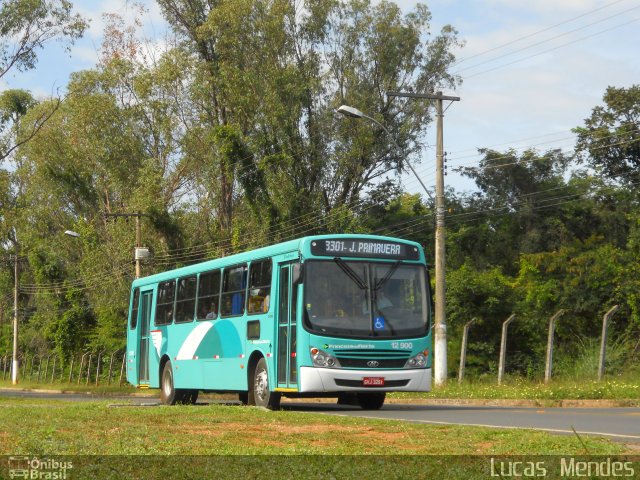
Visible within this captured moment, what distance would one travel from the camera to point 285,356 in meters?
20.1

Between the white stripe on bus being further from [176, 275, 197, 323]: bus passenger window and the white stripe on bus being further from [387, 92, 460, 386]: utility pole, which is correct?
[387, 92, 460, 386]: utility pole

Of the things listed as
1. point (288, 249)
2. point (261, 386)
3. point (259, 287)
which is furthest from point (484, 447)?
point (259, 287)

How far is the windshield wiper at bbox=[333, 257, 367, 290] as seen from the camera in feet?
65.8

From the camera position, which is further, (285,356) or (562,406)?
(562,406)

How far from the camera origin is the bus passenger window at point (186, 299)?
25031 mm

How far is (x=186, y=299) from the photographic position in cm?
2548

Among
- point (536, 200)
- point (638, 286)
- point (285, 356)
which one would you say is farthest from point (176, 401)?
point (536, 200)

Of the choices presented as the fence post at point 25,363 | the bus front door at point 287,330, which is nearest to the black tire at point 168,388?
Result: the bus front door at point 287,330

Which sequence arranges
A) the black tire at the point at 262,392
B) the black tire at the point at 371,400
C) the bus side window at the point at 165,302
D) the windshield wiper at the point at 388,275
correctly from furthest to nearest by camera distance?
the bus side window at the point at 165,302
the black tire at the point at 371,400
the black tire at the point at 262,392
the windshield wiper at the point at 388,275

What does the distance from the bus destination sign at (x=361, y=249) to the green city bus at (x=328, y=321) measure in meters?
0.02

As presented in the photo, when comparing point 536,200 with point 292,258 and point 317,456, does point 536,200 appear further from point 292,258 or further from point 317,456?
point 317,456

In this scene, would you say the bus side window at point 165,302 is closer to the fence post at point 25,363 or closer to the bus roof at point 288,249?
the bus roof at point 288,249

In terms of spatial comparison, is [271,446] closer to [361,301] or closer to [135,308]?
[361,301]

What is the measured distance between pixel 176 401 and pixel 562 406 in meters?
8.82
